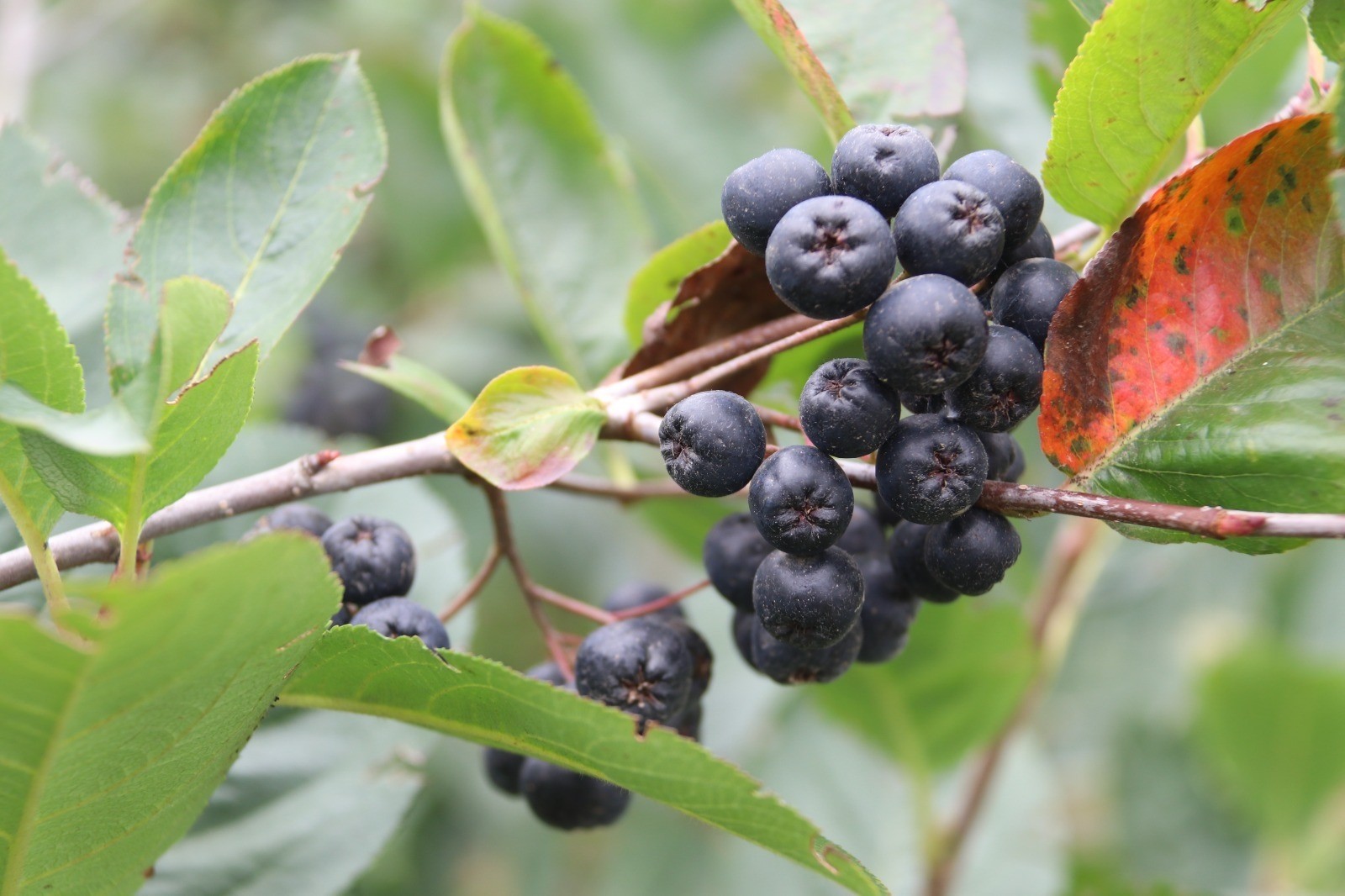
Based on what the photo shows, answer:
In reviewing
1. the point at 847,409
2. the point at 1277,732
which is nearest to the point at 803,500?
the point at 847,409

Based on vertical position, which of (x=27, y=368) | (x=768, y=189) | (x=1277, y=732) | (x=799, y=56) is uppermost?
(x=799, y=56)

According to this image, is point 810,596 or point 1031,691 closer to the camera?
point 810,596

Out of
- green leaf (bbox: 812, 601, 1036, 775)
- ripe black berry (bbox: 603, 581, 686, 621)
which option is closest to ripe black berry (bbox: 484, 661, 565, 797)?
ripe black berry (bbox: 603, 581, 686, 621)

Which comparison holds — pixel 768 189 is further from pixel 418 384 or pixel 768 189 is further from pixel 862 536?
pixel 418 384

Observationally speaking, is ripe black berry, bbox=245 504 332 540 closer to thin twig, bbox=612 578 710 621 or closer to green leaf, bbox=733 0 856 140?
thin twig, bbox=612 578 710 621

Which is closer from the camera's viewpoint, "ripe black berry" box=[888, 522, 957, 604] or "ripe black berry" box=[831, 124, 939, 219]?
"ripe black berry" box=[831, 124, 939, 219]

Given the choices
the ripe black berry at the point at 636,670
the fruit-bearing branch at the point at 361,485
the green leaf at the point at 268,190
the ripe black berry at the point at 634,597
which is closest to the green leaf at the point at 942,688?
the ripe black berry at the point at 634,597
